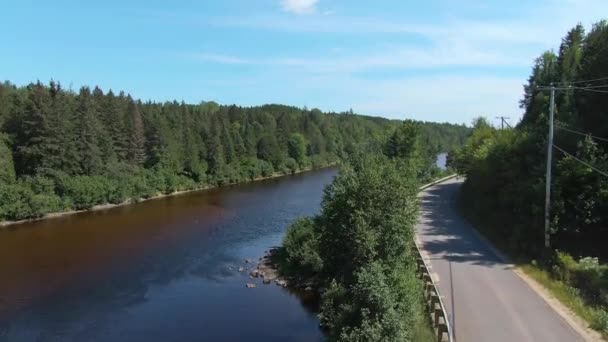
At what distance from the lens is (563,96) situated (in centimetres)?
4191

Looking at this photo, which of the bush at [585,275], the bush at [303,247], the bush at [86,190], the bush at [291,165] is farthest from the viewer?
the bush at [291,165]

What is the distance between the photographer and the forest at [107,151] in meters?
55.2

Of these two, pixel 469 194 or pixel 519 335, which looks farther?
pixel 469 194

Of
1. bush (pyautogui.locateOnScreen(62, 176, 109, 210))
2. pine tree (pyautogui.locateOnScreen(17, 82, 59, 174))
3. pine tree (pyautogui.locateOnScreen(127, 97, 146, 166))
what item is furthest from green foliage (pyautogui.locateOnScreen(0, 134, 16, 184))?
pine tree (pyautogui.locateOnScreen(127, 97, 146, 166))

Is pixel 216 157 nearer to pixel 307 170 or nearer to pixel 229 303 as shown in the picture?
pixel 307 170

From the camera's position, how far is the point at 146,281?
32000 millimetres

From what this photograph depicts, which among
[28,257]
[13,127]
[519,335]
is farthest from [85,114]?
[519,335]

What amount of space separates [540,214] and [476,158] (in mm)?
17478

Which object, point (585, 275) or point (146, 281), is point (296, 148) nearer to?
point (146, 281)

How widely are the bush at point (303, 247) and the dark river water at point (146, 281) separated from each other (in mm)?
2422

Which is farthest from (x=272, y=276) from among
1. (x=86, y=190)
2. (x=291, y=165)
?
(x=291, y=165)

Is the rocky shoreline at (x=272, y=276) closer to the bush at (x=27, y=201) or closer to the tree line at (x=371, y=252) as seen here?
the tree line at (x=371, y=252)

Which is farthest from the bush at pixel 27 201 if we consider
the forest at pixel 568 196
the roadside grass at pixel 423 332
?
the roadside grass at pixel 423 332

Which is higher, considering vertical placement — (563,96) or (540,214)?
(563,96)
